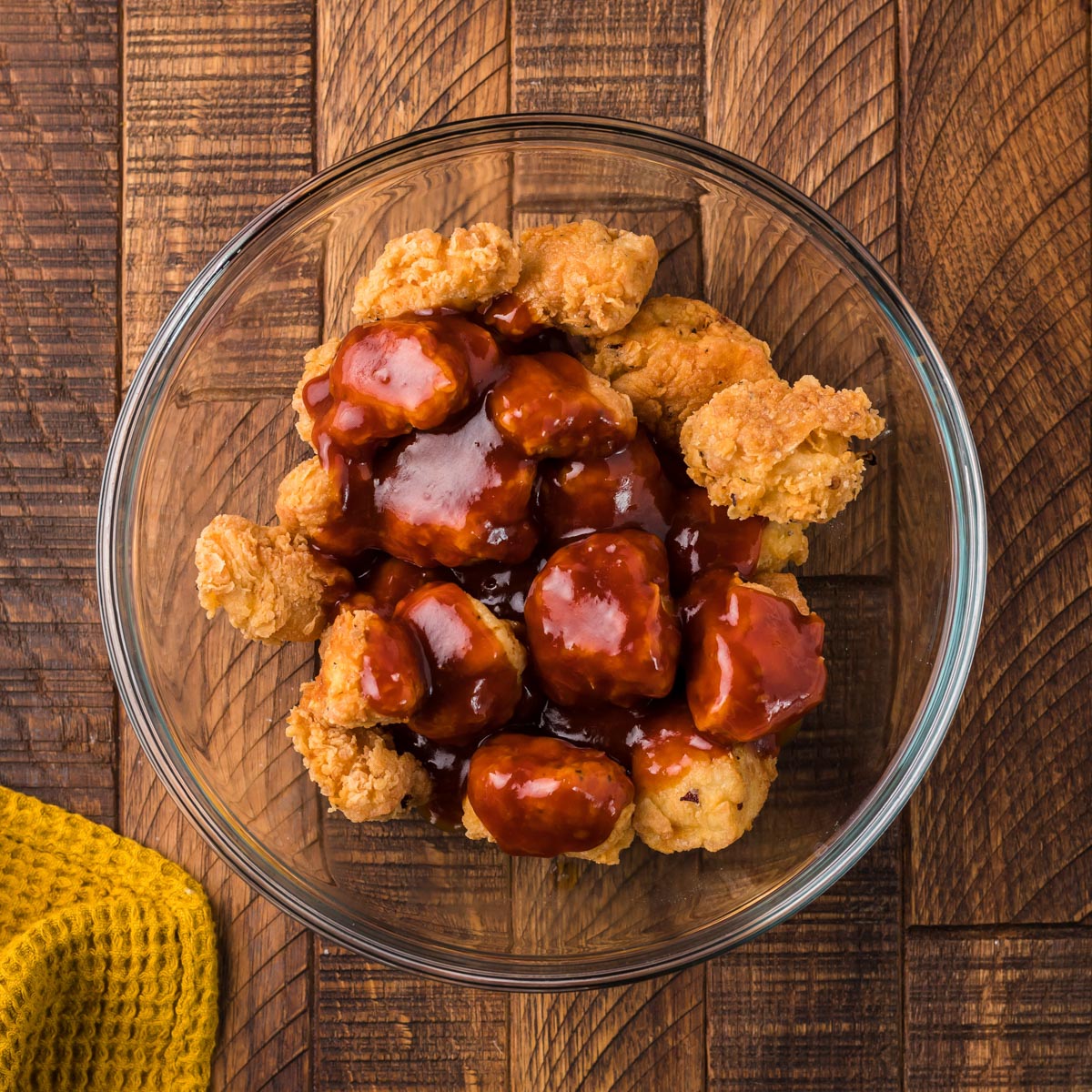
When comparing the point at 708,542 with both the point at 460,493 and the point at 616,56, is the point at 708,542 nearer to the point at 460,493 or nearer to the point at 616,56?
the point at 460,493

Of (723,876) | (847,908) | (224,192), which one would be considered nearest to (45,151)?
(224,192)

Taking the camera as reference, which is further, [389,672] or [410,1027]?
[410,1027]

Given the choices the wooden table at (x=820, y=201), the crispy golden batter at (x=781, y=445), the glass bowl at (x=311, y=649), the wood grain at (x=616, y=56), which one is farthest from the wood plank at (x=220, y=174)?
the crispy golden batter at (x=781, y=445)

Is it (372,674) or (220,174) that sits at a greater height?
(220,174)

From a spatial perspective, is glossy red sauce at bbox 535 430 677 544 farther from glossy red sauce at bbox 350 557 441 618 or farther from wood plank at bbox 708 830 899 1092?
wood plank at bbox 708 830 899 1092

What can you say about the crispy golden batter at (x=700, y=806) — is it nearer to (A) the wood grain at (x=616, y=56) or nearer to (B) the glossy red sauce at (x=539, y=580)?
(B) the glossy red sauce at (x=539, y=580)

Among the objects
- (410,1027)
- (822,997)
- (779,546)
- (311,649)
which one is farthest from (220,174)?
(822,997)

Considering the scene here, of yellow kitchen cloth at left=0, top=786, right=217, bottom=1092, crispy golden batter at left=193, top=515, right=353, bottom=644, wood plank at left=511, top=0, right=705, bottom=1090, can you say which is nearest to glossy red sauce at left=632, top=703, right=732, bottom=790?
wood plank at left=511, top=0, right=705, bottom=1090

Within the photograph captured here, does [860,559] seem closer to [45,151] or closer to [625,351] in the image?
[625,351]
